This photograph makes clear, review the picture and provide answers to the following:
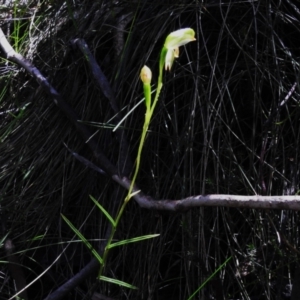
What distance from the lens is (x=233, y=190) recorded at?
131 cm

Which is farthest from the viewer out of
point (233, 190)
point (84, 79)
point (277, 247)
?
point (84, 79)

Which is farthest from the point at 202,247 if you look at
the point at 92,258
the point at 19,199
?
the point at 19,199

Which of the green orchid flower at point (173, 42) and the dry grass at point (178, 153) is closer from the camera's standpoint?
the green orchid flower at point (173, 42)

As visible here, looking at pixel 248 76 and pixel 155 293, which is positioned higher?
pixel 248 76

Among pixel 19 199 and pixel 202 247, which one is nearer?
pixel 202 247

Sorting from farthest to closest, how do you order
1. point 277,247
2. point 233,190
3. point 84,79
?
point 84,79
point 233,190
point 277,247

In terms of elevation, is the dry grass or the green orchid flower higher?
the green orchid flower

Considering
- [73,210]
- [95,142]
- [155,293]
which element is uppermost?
[95,142]

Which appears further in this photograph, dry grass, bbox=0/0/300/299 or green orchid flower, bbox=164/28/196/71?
dry grass, bbox=0/0/300/299

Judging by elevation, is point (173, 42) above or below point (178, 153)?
above

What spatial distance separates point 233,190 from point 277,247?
0.16 metres

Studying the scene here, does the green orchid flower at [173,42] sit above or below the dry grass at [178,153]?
above

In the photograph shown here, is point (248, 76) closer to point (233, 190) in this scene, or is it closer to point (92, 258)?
point (233, 190)

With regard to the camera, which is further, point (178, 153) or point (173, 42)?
point (178, 153)
